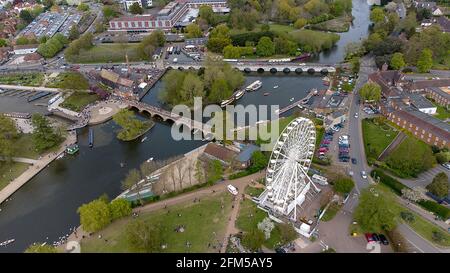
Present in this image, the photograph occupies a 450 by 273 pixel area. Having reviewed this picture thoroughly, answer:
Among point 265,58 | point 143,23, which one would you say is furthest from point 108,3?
point 265,58

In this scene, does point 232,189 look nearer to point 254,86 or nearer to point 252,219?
point 252,219

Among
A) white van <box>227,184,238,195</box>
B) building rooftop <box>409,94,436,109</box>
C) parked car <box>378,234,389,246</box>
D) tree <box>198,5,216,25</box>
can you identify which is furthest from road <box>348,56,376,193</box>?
tree <box>198,5,216,25</box>

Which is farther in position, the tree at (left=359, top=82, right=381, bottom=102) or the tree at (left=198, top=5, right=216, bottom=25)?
the tree at (left=198, top=5, right=216, bottom=25)

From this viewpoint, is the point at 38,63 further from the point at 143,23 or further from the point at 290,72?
the point at 290,72

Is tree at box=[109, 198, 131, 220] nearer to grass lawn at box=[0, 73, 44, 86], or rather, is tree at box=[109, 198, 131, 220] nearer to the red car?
the red car

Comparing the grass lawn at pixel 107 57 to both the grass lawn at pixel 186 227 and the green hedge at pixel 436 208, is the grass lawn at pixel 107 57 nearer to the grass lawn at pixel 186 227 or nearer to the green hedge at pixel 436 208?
the grass lawn at pixel 186 227

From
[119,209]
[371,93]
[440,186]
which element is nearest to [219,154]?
[119,209]

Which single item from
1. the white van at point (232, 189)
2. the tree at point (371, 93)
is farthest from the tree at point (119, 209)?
the tree at point (371, 93)
